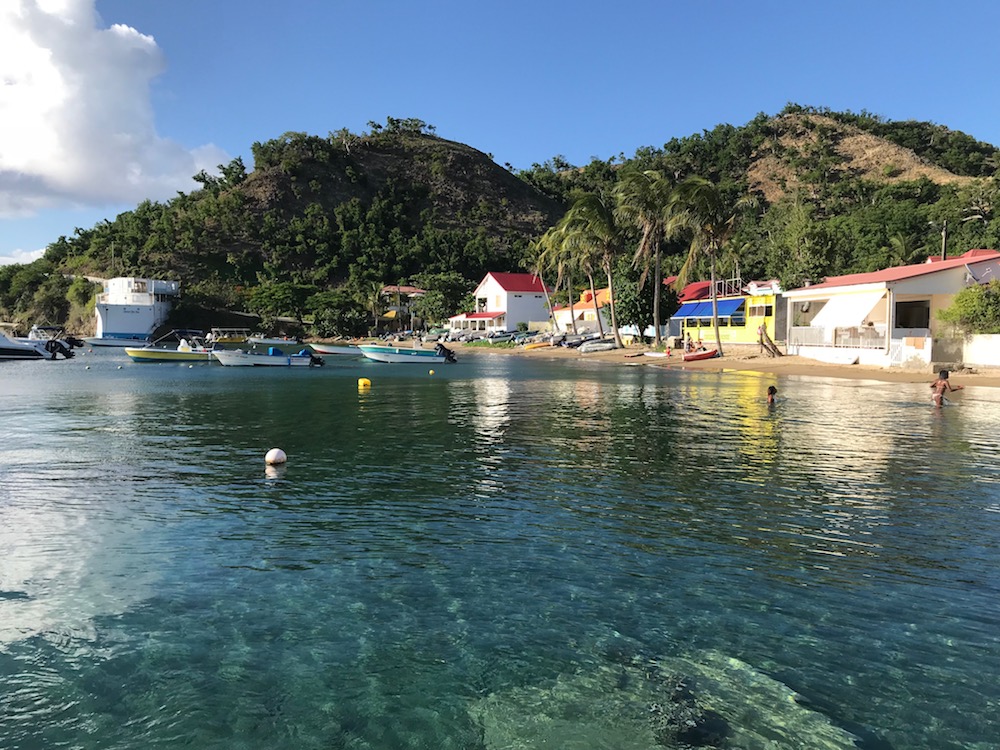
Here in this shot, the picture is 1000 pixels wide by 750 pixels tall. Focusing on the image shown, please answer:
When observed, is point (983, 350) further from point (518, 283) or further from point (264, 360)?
point (518, 283)

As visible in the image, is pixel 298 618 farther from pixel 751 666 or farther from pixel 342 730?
pixel 751 666

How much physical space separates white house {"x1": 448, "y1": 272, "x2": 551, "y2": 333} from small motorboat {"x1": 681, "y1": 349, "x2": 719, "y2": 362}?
1896 inches

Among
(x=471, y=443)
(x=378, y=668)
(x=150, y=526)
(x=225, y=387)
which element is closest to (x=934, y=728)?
(x=378, y=668)

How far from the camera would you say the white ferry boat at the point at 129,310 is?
342 feet

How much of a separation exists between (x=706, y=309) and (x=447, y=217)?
118 m

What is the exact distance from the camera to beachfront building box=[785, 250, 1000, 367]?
3753 cm

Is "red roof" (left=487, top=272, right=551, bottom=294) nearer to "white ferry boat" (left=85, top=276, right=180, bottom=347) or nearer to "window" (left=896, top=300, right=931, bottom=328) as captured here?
"white ferry boat" (left=85, top=276, right=180, bottom=347)

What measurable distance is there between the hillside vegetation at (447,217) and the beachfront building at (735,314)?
21.5 ft

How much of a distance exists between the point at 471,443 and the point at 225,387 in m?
23.1

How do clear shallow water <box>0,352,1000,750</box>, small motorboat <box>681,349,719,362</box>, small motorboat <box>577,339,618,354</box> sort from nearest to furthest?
clear shallow water <box>0,352,1000,750</box>
small motorboat <box>681,349,719,362</box>
small motorboat <box>577,339,618,354</box>

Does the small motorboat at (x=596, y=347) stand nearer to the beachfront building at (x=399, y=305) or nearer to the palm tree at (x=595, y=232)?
the palm tree at (x=595, y=232)

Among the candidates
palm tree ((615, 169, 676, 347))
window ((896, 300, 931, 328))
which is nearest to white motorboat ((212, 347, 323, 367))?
palm tree ((615, 169, 676, 347))

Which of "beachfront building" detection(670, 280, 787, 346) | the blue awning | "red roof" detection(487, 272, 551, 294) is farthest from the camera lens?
"red roof" detection(487, 272, 551, 294)

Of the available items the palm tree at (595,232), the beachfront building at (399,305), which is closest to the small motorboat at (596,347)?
→ the palm tree at (595,232)
